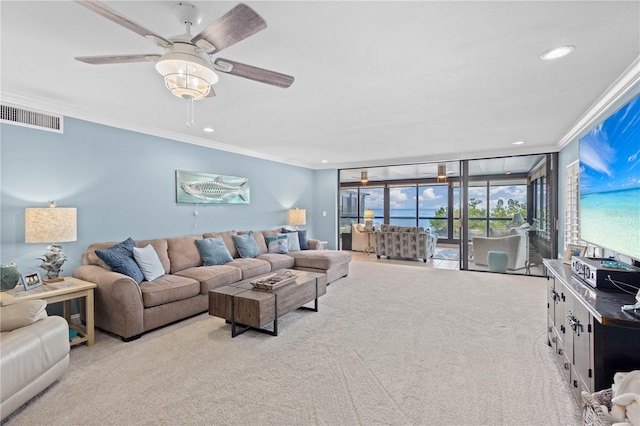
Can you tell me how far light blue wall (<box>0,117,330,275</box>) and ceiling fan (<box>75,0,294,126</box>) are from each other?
82.6 inches

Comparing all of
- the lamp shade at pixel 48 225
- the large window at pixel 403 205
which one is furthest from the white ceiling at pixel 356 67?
the large window at pixel 403 205

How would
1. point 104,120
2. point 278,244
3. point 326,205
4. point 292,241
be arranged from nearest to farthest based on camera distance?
point 104,120, point 278,244, point 292,241, point 326,205

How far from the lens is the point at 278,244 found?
18.3 ft

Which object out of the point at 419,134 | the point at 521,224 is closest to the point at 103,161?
the point at 419,134

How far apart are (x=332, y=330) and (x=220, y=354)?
1134 millimetres

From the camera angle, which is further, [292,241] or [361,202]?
[361,202]

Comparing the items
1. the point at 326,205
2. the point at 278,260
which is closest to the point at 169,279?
the point at 278,260

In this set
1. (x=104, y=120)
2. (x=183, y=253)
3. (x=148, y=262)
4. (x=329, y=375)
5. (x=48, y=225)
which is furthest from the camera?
(x=183, y=253)

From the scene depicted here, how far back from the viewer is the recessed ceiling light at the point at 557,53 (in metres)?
2.08

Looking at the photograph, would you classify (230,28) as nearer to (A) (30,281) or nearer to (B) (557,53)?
(B) (557,53)

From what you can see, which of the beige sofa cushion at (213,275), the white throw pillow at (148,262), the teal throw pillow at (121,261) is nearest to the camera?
the teal throw pillow at (121,261)

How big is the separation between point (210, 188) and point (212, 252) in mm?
1207

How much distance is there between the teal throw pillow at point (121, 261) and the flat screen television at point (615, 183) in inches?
166

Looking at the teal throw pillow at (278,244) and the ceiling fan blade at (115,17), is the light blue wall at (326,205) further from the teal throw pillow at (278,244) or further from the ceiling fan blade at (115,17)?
the ceiling fan blade at (115,17)
